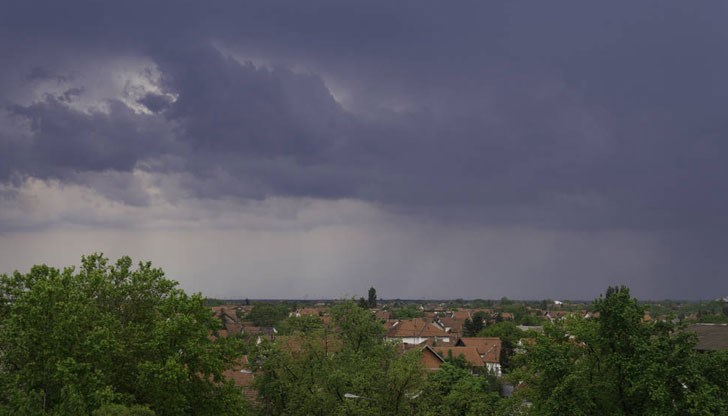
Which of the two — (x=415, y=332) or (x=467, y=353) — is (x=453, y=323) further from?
(x=467, y=353)

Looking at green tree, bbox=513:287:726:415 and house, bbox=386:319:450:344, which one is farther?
house, bbox=386:319:450:344

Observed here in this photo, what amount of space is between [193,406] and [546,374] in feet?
54.7

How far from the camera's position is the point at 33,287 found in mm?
32531

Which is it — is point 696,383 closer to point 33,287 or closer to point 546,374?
point 546,374

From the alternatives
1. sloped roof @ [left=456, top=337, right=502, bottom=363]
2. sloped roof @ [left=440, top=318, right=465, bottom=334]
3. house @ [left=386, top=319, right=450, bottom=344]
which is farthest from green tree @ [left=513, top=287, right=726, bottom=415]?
sloped roof @ [left=440, top=318, right=465, bottom=334]

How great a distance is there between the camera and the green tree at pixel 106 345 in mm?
30219

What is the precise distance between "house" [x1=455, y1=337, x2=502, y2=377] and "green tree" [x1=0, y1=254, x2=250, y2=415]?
60.8m

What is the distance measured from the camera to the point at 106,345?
3078 centimetres

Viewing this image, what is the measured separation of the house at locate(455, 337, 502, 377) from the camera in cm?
9381

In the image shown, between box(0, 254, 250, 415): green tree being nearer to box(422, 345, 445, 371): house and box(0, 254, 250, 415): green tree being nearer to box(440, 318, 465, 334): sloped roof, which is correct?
box(422, 345, 445, 371): house

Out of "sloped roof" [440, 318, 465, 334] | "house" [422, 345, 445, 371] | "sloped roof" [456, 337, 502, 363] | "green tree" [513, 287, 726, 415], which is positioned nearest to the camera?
"green tree" [513, 287, 726, 415]

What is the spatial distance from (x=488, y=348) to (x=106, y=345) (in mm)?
78044

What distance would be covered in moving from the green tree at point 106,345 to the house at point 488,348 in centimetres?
6077

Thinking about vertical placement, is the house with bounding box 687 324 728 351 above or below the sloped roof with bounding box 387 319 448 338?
above
